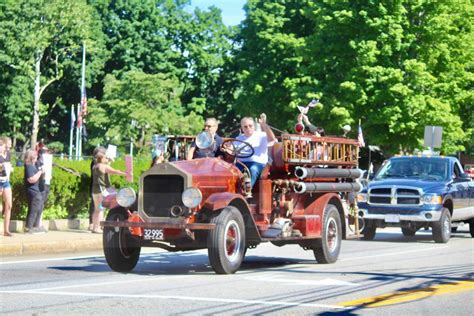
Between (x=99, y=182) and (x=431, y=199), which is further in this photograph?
(x=431, y=199)

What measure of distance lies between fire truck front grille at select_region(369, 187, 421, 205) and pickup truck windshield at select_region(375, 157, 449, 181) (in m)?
0.90

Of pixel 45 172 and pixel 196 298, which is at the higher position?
pixel 45 172

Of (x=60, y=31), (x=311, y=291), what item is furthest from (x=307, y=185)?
(x=60, y=31)

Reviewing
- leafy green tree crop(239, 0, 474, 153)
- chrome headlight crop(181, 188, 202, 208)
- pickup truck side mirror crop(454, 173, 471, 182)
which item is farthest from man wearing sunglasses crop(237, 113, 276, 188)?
leafy green tree crop(239, 0, 474, 153)

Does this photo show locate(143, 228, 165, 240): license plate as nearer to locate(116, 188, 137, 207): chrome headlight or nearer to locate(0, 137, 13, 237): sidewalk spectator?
locate(116, 188, 137, 207): chrome headlight

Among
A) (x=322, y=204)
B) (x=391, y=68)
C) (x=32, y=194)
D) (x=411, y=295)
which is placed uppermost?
(x=391, y=68)

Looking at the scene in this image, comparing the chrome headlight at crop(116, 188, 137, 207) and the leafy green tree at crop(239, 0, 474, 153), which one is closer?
the chrome headlight at crop(116, 188, 137, 207)

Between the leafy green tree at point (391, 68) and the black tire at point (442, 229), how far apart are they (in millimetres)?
26433

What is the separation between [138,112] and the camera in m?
64.4

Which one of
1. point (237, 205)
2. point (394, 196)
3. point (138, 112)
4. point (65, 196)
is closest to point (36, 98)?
point (138, 112)

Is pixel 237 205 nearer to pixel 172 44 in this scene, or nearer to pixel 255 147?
pixel 255 147

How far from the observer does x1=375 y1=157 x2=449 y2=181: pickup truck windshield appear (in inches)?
963

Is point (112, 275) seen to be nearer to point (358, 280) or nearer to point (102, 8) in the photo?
point (358, 280)

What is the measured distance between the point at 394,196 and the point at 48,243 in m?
8.51
